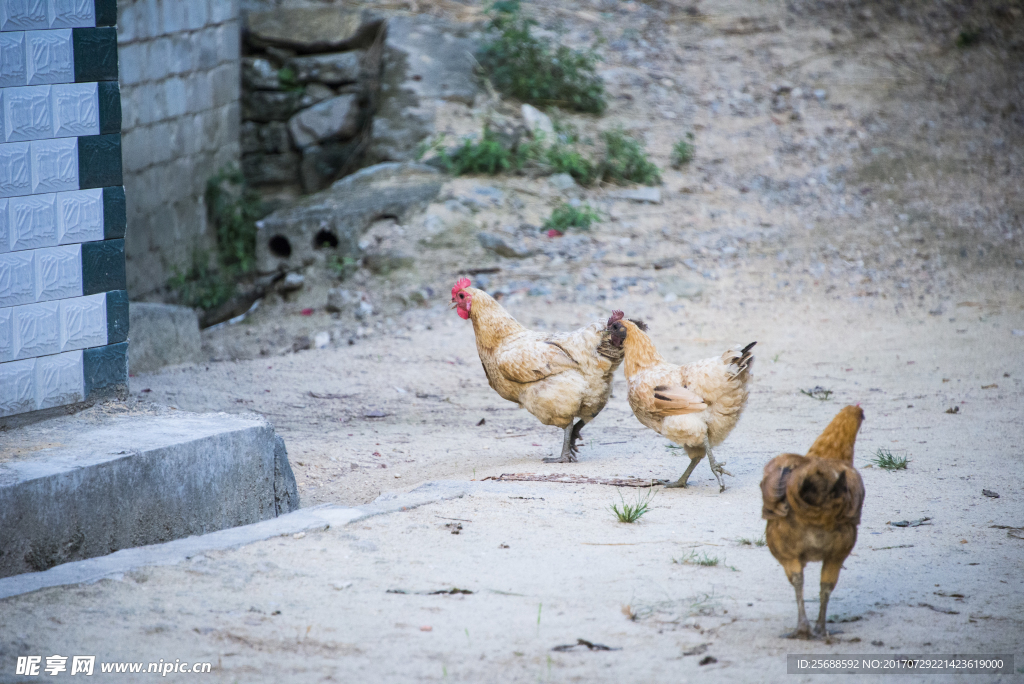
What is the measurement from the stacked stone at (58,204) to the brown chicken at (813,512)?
354cm

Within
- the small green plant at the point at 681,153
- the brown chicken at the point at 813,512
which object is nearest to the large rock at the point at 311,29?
the small green plant at the point at 681,153

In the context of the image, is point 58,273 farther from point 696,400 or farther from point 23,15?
point 696,400

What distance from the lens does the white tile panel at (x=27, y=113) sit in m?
4.33

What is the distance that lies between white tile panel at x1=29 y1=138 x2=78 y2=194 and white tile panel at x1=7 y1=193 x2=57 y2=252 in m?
0.06

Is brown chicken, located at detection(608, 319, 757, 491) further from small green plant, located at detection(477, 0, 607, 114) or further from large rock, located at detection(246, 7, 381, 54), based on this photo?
large rock, located at detection(246, 7, 381, 54)

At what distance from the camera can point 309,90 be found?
1157 cm

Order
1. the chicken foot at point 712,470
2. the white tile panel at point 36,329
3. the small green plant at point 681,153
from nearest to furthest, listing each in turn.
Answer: the white tile panel at point 36,329
the chicken foot at point 712,470
the small green plant at point 681,153

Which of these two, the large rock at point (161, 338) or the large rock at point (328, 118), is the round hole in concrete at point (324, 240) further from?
the large rock at point (328, 118)

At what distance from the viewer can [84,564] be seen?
3555 mm

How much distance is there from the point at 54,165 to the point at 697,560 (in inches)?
143

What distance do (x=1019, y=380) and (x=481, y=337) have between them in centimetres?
404

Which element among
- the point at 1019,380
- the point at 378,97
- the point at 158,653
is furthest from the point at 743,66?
the point at 158,653

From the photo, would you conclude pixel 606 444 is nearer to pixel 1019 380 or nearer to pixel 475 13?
pixel 1019 380

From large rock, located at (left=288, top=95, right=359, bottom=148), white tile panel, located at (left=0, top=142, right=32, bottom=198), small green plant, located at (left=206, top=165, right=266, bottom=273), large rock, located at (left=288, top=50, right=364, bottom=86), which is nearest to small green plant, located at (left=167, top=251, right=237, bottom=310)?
small green plant, located at (left=206, top=165, right=266, bottom=273)
